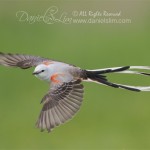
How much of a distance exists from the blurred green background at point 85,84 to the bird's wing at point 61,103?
1.13m

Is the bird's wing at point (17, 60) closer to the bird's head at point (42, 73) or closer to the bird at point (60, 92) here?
the bird at point (60, 92)

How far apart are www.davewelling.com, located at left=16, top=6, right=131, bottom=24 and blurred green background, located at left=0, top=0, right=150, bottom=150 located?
0.22ft

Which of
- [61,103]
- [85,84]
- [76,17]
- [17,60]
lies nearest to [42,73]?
[61,103]

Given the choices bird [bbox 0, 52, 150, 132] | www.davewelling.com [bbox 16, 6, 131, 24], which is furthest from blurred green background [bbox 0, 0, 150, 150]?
bird [bbox 0, 52, 150, 132]

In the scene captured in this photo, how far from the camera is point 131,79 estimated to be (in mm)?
8820

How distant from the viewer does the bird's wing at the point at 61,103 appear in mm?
5426

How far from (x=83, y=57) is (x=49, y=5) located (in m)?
1.43

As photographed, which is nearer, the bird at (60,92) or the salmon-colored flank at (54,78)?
the bird at (60,92)

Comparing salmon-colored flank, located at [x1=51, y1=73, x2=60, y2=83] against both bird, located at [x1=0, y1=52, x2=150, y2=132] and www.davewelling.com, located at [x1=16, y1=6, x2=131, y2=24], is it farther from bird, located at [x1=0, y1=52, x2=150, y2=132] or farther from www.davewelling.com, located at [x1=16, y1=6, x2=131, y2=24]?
www.davewelling.com, located at [x1=16, y1=6, x2=131, y2=24]

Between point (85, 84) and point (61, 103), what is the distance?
3.12 meters

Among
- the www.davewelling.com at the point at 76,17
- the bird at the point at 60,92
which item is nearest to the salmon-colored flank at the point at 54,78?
the bird at the point at 60,92

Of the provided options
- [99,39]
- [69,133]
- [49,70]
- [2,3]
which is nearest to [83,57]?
[99,39]

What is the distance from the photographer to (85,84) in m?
8.70

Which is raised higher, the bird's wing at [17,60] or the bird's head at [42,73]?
the bird's wing at [17,60]
